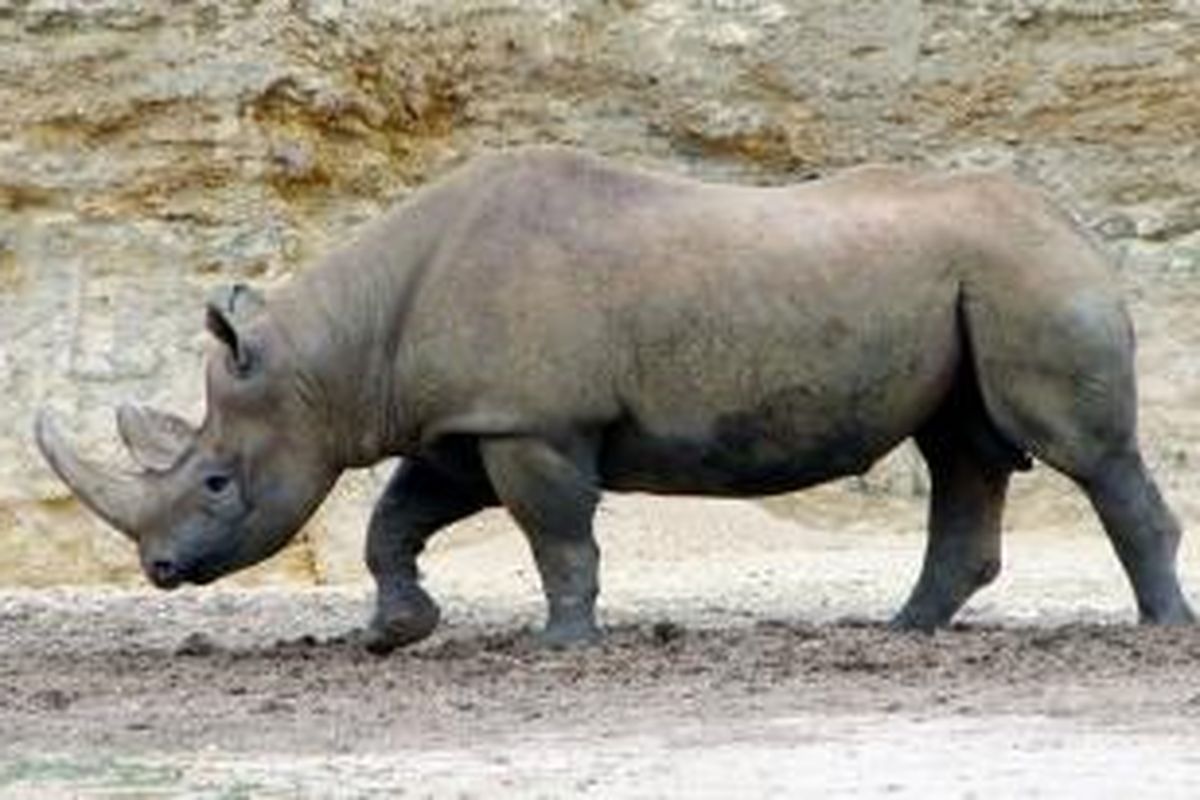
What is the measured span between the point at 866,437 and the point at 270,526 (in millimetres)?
2197

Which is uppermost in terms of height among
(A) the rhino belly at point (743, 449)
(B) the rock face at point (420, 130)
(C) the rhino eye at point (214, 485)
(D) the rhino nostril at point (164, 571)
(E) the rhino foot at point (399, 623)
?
(A) the rhino belly at point (743, 449)

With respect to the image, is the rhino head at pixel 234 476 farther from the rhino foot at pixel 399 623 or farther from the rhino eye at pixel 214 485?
the rhino foot at pixel 399 623

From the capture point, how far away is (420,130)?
2345 cm

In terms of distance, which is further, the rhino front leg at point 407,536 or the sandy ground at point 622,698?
the rhino front leg at point 407,536

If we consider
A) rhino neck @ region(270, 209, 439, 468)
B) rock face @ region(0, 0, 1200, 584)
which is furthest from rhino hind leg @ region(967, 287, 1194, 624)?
rock face @ region(0, 0, 1200, 584)

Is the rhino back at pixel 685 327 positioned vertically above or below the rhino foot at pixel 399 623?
above

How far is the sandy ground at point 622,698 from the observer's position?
10.7 meters

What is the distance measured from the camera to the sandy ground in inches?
420

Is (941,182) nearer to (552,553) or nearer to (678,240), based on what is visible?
(678,240)

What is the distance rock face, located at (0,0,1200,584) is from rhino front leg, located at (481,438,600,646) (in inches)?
274

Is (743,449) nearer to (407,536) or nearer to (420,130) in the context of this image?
(407,536)

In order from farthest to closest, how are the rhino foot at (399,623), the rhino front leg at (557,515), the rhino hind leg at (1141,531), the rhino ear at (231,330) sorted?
the rhino hind leg at (1141,531) < the rhino foot at (399,623) < the rhino ear at (231,330) < the rhino front leg at (557,515)

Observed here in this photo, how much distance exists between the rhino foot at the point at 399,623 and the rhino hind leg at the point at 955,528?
6.09 ft

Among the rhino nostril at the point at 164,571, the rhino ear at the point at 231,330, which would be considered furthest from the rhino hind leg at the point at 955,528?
the rhino nostril at the point at 164,571
